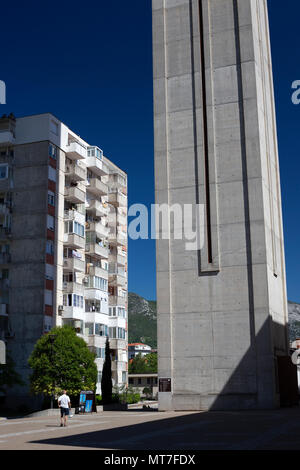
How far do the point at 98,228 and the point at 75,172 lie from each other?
8.56 m

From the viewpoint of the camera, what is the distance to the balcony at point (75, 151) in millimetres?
70500

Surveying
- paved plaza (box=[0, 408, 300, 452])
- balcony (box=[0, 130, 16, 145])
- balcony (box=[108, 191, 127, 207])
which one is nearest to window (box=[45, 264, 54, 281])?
balcony (box=[0, 130, 16, 145])

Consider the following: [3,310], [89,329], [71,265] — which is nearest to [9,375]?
[3,310]

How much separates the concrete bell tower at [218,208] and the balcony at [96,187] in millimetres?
29221

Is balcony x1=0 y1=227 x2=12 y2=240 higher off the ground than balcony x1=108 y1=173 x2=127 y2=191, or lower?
lower

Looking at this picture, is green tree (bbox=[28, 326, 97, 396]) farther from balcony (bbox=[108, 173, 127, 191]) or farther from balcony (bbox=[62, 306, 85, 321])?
balcony (bbox=[108, 173, 127, 191])

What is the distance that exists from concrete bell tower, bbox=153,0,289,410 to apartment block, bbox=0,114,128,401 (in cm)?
2303

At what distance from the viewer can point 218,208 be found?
43.6m

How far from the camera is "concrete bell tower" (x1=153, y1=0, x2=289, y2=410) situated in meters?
41.3

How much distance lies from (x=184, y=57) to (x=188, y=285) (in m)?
18.3

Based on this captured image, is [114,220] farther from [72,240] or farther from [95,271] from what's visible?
[72,240]

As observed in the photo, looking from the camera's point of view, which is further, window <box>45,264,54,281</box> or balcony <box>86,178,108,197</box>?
balcony <box>86,178,108,197</box>
